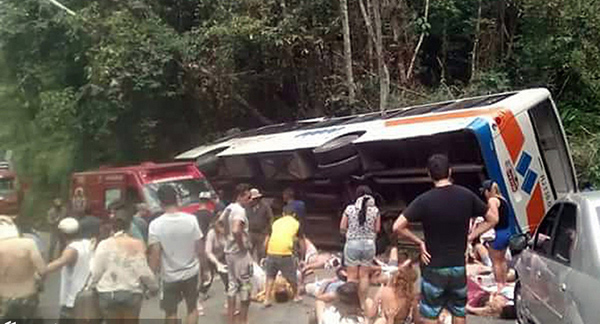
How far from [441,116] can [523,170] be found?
134cm

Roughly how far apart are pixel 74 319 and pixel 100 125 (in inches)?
339

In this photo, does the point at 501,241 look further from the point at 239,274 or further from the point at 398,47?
the point at 398,47

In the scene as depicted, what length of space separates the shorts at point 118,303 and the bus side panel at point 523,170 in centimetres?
510

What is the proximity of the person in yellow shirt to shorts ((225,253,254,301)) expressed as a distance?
1.04 meters

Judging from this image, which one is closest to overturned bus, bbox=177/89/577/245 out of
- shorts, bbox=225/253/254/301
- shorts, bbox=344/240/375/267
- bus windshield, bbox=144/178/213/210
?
bus windshield, bbox=144/178/213/210

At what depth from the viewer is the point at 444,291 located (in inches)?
203

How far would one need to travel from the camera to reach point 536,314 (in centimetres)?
570

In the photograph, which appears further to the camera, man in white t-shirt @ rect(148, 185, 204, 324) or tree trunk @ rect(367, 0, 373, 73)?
tree trunk @ rect(367, 0, 373, 73)

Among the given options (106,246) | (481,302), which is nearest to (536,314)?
(481,302)

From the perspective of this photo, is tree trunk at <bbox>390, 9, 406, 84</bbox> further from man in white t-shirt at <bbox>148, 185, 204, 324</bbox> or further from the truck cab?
man in white t-shirt at <bbox>148, 185, 204, 324</bbox>

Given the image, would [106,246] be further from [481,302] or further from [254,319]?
[481,302]

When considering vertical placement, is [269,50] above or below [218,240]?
above

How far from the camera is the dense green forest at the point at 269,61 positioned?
14.3 meters

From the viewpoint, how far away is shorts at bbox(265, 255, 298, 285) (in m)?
8.80
